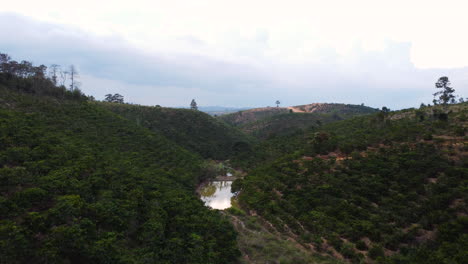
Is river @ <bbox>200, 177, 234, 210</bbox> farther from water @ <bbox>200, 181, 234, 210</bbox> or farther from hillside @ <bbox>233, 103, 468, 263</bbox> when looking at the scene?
hillside @ <bbox>233, 103, 468, 263</bbox>

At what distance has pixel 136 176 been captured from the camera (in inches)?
939

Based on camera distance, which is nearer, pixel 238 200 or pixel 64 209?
pixel 64 209

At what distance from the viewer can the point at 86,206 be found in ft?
48.2

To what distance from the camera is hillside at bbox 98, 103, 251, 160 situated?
5675cm

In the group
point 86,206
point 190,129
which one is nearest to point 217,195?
point 86,206

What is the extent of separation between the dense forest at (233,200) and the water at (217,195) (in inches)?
72.5

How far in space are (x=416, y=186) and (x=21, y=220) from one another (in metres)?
32.5

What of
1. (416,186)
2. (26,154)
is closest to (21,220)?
(26,154)

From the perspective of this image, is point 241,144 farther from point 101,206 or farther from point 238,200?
point 101,206

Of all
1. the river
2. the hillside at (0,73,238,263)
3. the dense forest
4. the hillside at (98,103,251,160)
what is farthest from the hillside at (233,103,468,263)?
the hillside at (98,103,251,160)

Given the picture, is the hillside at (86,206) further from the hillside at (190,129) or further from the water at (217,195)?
the hillside at (190,129)

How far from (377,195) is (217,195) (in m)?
21.3

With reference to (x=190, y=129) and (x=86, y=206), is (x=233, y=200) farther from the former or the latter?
(x=190, y=129)

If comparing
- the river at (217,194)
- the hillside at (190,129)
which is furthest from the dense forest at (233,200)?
the hillside at (190,129)
